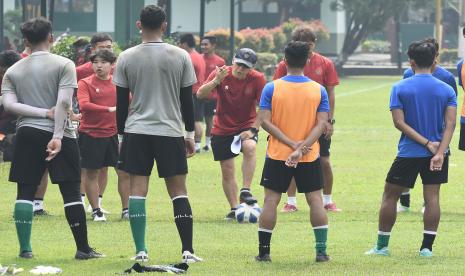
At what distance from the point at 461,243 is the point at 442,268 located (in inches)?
73.3

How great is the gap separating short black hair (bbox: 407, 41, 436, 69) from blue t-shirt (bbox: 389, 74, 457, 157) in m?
0.10

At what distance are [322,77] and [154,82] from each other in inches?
173

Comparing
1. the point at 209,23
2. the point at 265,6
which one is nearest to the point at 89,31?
the point at 209,23

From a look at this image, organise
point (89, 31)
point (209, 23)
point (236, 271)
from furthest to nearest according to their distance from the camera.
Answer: point (209, 23)
point (89, 31)
point (236, 271)

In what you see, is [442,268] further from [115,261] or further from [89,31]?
[89,31]

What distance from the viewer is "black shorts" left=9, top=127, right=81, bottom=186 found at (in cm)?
1055

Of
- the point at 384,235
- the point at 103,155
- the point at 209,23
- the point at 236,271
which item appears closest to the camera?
the point at 236,271

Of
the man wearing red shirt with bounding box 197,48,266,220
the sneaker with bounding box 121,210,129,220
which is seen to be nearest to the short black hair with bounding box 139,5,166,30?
the man wearing red shirt with bounding box 197,48,266,220

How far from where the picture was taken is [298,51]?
34.7 feet

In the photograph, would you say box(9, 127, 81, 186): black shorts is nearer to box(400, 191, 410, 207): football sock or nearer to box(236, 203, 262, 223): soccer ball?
box(236, 203, 262, 223): soccer ball

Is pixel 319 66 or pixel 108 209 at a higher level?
pixel 319 66

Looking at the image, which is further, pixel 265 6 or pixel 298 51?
pixel 265 6

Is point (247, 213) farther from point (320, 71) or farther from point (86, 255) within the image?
point (86, 255)

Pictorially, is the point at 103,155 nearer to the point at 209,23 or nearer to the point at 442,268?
the point at 442,268
